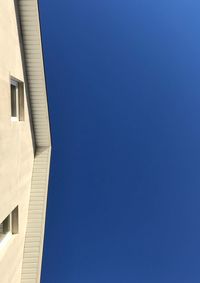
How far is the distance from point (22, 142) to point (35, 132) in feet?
7.86

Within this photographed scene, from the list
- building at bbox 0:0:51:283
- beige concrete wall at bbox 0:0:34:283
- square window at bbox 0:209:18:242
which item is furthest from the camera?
square window at bbox 0:209:18:242

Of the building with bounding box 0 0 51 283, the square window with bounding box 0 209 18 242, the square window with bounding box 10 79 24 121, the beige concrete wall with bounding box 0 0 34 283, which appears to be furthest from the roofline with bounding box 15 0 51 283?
the square window with bounding box 0 209 18 242

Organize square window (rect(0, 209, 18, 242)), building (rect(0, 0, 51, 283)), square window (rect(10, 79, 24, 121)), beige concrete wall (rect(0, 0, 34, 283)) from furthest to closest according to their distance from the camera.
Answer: square window (rect(10, 79, 24, 121)) < square window (rect(0, 209, 18, 242)) < building (rect(0, 0, 51, 283)) < beige concrete wall (rect(0, 0, 34, 283))

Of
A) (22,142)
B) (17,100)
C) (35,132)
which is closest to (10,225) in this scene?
(22,142)

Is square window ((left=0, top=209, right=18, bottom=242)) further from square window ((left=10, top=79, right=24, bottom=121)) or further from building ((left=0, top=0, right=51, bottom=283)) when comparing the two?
square window ((left=10, top=79, right=24, bottom=121))

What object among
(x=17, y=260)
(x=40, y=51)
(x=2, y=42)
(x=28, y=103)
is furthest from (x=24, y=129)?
(x=17, y=260)

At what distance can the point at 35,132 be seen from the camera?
1532 centimetres

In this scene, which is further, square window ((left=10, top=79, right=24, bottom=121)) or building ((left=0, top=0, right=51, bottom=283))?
square window ((left=10, top=79, right=24, bottom=121))

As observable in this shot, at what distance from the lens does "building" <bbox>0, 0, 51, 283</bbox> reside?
412 inches

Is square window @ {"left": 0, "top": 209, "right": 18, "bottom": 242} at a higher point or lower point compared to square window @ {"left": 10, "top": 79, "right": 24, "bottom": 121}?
lower

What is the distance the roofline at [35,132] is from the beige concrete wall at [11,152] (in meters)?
0.62

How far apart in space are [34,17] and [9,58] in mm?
2554

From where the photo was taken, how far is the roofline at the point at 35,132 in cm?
1224

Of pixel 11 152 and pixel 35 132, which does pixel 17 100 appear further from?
pixel 35 132
